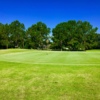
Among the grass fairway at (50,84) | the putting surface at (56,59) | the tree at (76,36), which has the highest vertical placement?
the tree at (76,36)

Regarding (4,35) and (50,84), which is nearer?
(50,84)

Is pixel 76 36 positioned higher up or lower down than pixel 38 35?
lower down

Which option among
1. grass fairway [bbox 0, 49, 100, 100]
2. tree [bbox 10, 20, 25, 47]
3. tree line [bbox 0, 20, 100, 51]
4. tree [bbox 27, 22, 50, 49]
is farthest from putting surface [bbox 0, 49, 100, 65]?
tree [bbox 10, 20, 25, 47]

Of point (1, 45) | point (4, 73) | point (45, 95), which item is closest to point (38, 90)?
point (45, 95)

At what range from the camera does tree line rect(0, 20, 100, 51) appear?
59.6 m

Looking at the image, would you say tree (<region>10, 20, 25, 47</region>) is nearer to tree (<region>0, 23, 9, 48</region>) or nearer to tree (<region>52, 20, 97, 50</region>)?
tree (<region>0, 23, 9, 48</region>)

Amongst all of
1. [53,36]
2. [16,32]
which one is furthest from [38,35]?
[16,32]

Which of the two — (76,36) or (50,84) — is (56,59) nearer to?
(50,84)

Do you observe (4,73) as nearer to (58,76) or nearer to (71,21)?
(58,76)

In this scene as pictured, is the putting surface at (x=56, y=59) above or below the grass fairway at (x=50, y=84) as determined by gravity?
above

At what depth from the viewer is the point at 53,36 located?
63.2 meters

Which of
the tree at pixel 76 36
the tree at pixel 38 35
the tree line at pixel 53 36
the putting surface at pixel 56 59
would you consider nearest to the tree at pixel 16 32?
the tree line at pixel 53 36

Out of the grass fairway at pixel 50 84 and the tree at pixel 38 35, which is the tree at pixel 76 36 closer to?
the tree at pixel 38 35

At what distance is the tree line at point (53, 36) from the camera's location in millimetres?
59562
